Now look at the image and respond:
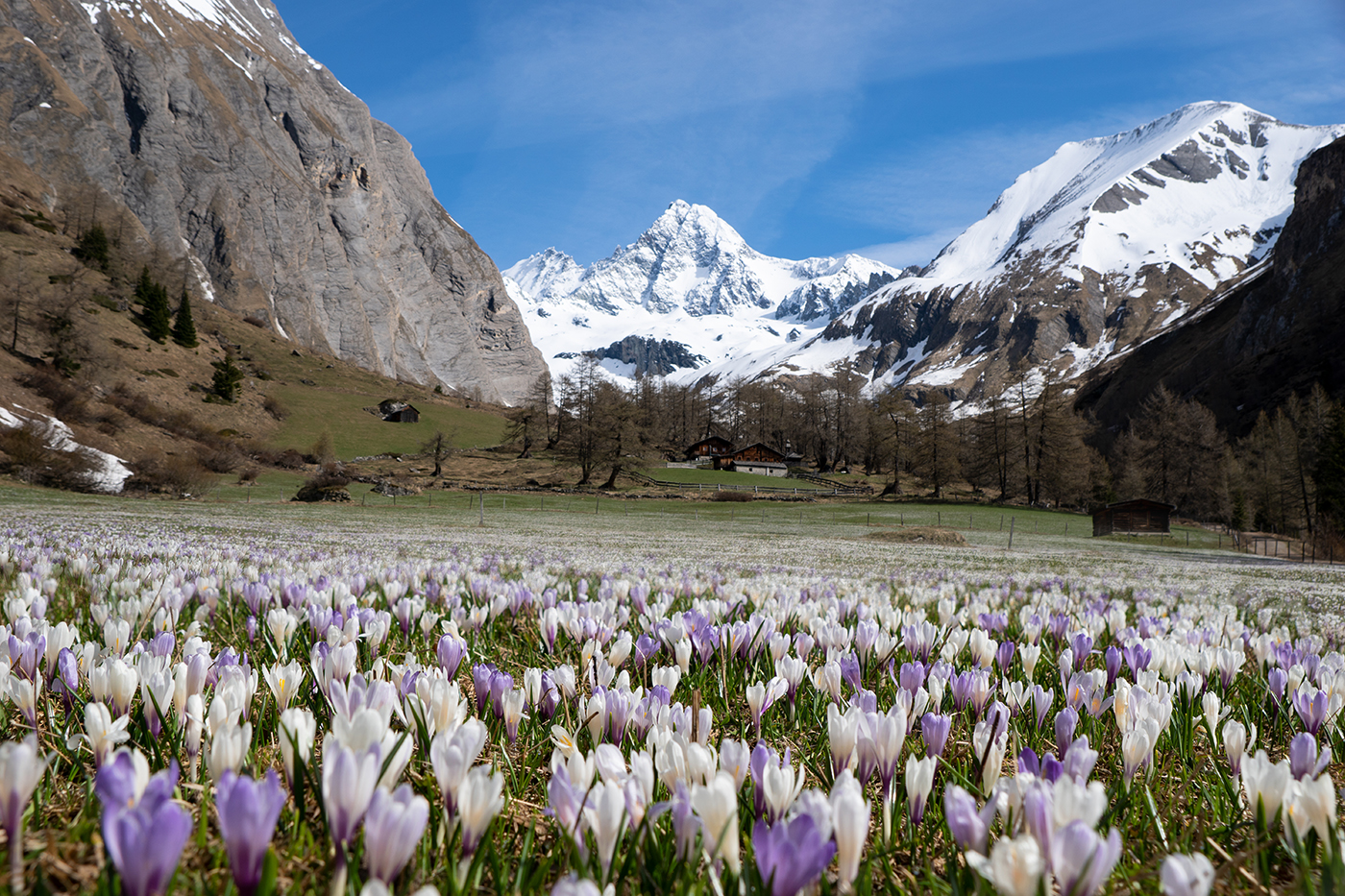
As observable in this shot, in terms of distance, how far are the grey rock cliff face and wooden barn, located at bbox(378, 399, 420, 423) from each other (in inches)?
2172

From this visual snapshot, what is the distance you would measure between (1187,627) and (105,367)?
77.6 metres

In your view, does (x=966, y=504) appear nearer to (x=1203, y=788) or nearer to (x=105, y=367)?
(x=1203, y=788)

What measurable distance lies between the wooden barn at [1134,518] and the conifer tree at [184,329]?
96.9m

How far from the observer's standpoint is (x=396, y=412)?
9919cm

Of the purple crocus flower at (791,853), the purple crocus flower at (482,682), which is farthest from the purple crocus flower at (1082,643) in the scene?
the purple crocus flower at (791,853)

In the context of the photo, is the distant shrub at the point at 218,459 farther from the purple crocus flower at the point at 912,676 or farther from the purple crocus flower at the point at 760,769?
the purple crocus flower at the point at 760,769

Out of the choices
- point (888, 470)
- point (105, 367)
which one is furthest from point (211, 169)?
point (888, 470)

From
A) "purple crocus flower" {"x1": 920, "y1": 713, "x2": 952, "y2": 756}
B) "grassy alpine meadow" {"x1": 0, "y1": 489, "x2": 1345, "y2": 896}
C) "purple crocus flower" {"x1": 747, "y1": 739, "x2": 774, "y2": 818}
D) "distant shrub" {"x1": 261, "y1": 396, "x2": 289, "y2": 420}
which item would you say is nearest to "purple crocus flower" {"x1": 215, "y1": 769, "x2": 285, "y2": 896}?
"grassy alpine meadow" {"x1": 0, "y1": 489, "x2": 1345, "y2": 896}

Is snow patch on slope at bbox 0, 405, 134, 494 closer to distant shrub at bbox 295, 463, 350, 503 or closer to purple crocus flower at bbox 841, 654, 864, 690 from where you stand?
distant shrub at bbox 295, 463, 350, 503

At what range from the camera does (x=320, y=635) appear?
328 cm

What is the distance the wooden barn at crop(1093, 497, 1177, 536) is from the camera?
1983 inches

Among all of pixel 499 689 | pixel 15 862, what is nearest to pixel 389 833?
pixel 15 862

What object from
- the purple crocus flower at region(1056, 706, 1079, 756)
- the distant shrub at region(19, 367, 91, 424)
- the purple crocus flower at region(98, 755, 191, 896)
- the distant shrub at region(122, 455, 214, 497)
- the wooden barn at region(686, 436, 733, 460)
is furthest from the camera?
the wooden barn at region(686, 436, 733, 460)

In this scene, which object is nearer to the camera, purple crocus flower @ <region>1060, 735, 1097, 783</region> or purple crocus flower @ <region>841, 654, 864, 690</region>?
purple crocus flower @ <region>1060, 735, 1097, 783</region>
